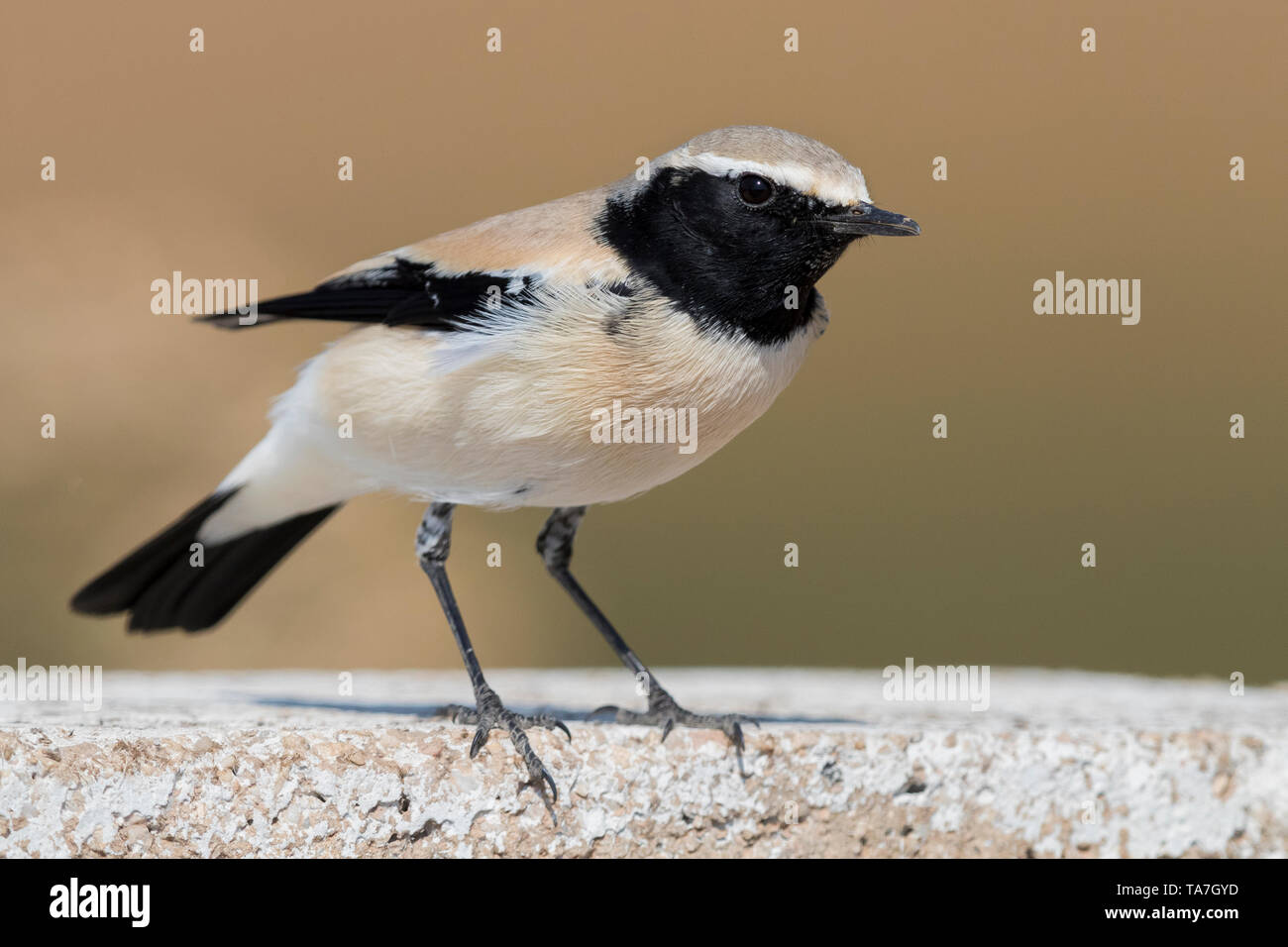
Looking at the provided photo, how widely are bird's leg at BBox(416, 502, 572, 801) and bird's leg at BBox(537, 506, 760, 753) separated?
0.36 metres

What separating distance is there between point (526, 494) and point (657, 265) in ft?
2.77

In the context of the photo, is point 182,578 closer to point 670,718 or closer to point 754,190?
point 670,718

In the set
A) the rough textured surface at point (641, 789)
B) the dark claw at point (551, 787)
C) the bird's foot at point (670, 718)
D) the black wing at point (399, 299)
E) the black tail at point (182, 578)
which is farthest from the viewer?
the black tail at point (182, 578)

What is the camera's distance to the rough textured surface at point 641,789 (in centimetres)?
366

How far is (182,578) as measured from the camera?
5633 millimetres

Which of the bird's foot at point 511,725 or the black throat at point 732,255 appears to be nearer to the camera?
the bird's foot at point 511,725

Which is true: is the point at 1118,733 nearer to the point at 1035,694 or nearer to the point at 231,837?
the point at 1035,694

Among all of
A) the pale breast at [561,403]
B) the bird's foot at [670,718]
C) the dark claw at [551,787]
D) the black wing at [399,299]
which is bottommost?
the dark claw at [551,787]

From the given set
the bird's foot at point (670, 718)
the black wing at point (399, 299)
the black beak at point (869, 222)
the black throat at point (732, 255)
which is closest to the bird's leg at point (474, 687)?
the bird's foot at point (670, 718)

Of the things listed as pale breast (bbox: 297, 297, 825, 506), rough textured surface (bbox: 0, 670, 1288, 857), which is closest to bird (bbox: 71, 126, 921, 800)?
pale breast (bbox: 297, 297, 825, 506)

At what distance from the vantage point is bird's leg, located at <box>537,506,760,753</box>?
4.30 metres

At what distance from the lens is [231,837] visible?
3.69 metres

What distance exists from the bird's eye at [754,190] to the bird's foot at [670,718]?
1.58m

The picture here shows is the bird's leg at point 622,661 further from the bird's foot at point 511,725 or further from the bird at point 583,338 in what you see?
the bird's foot at point 511,725
